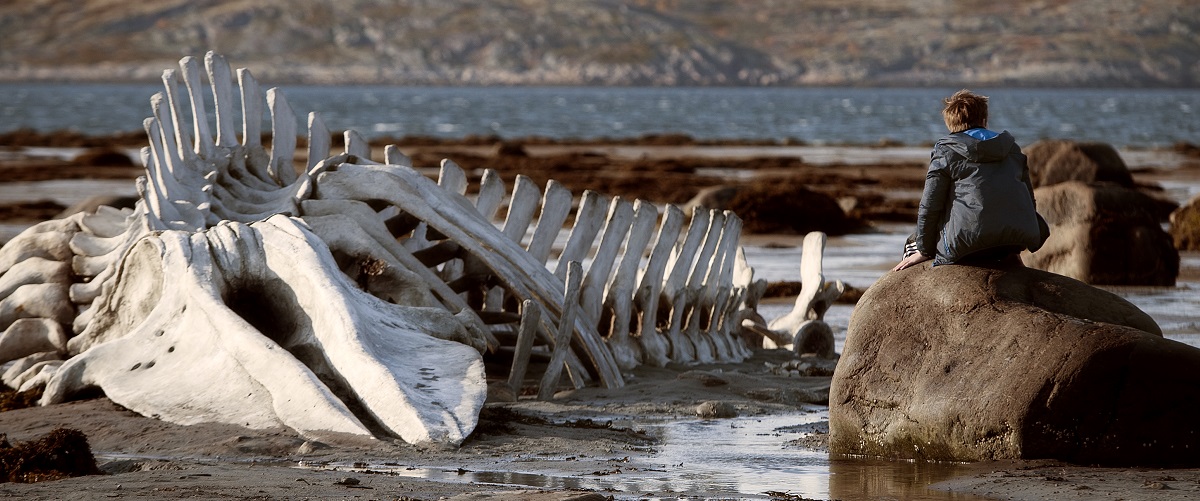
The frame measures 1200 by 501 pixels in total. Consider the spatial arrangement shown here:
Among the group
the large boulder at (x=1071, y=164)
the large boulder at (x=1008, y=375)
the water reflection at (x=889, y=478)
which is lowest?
the water reflection at (x=889, y=478)

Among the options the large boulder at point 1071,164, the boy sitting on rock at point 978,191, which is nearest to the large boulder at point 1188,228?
the large boulder at point 1071,164

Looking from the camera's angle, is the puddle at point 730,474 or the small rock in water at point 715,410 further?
the small rock in water at point 715,410

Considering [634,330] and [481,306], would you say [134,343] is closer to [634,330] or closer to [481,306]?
[481,306]

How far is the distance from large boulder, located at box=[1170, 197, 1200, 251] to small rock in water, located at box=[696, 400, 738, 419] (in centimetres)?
1294

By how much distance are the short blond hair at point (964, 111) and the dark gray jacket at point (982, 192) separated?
0.23ft

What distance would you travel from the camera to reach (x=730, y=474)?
5.89 metres

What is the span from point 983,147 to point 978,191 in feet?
0.64

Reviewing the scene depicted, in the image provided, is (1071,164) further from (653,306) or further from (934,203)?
(934,203)

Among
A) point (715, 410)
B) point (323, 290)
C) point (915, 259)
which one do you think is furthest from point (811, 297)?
point (323, 290)

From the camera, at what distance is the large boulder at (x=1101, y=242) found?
15.1 meters

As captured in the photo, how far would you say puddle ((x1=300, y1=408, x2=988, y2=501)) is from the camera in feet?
17.9

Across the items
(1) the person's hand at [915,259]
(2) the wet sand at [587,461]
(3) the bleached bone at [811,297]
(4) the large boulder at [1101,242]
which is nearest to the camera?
(2) the wet sand at [587,461]

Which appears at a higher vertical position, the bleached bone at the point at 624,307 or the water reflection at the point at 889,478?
the bleached bone at the point at 624,307

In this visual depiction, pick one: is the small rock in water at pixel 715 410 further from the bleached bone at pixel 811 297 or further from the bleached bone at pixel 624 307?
the bleached bone at pixel 811 297
